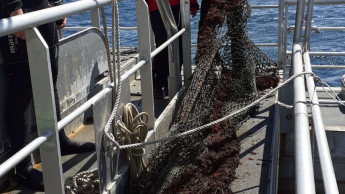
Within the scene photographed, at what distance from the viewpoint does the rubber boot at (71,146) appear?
414cm

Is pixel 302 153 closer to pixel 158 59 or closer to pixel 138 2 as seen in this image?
pixel 138 2

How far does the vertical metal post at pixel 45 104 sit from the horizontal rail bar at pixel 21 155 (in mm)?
60

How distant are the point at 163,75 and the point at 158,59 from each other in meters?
0.19

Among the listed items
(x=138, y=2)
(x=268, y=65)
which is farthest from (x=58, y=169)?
(x=268, y=65)

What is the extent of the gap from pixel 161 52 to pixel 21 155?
146 inches

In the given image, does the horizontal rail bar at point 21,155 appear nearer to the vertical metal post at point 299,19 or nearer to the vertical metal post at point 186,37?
the vertical metal post at point 299,19

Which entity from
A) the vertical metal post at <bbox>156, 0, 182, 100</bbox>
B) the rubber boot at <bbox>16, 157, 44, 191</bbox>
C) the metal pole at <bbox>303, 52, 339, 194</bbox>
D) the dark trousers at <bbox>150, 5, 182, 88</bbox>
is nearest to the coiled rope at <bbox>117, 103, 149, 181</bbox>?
the rubber boot at <bbox>16, 157, 44, 191</bbox>

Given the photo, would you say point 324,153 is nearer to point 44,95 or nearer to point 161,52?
point 44,95

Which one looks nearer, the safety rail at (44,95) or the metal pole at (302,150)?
the metal pole at (302,150)

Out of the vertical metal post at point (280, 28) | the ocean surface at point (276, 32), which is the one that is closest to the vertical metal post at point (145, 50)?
the vertical metal post at point (280, 28)

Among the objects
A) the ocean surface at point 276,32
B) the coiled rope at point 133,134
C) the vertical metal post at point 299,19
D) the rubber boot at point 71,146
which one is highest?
the vertical metal post at point 299,19

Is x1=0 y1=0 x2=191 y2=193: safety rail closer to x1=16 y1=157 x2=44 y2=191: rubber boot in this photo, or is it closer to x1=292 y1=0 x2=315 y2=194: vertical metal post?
x1=16 y1=157 x2=44 y2=191: rubber boot

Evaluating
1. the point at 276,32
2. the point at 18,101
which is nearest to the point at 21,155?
the point at 18,101

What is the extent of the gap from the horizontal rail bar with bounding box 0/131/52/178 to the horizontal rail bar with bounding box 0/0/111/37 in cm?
51
